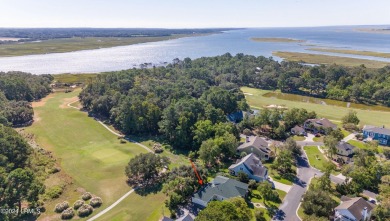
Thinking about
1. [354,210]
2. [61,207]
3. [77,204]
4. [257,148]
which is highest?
[354,210]

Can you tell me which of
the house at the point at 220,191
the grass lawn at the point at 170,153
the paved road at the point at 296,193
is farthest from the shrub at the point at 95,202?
the paved road at the point at 296,193

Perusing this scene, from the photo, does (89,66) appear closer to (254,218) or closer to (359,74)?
(359,74)

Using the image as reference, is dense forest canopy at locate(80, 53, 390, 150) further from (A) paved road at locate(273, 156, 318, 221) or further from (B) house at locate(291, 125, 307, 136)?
(A) paved road at locate(273, 156, 318, 221)

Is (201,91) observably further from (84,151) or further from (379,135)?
(379,135)

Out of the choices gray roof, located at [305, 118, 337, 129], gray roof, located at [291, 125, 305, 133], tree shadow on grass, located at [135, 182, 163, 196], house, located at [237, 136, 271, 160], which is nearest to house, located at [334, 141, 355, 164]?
gray roof, located at [291, 125, 305, 133]

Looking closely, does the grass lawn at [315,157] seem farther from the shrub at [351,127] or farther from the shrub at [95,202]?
the shrub at [95,202]

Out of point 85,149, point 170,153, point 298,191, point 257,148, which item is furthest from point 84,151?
point 298,191

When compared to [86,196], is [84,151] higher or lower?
lower

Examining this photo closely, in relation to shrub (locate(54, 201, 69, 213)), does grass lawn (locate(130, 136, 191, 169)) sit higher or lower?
lower
